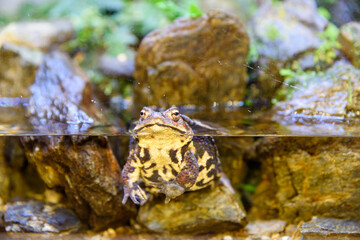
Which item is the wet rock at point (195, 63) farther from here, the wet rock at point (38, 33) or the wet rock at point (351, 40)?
the wet rock at point (38, 33)

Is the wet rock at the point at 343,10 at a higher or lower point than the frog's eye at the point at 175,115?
higher

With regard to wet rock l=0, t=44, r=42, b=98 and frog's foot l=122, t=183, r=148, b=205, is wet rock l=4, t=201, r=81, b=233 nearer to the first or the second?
frog's foot l=122, t=183, r=148, b=205

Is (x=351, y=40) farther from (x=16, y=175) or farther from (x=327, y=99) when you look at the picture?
(x=16, y=175)

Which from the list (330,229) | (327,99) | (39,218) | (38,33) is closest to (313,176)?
(330,229)

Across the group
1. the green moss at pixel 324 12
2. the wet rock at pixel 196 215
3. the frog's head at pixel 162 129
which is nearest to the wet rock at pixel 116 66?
the frog's head at pixel 162 129

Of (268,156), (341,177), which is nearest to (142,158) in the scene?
(268,156)

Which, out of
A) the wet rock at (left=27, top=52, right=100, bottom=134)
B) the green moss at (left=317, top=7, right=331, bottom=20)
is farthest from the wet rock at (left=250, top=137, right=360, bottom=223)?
the wet rock at (left=27, top=52, right=100, bottom=134)
